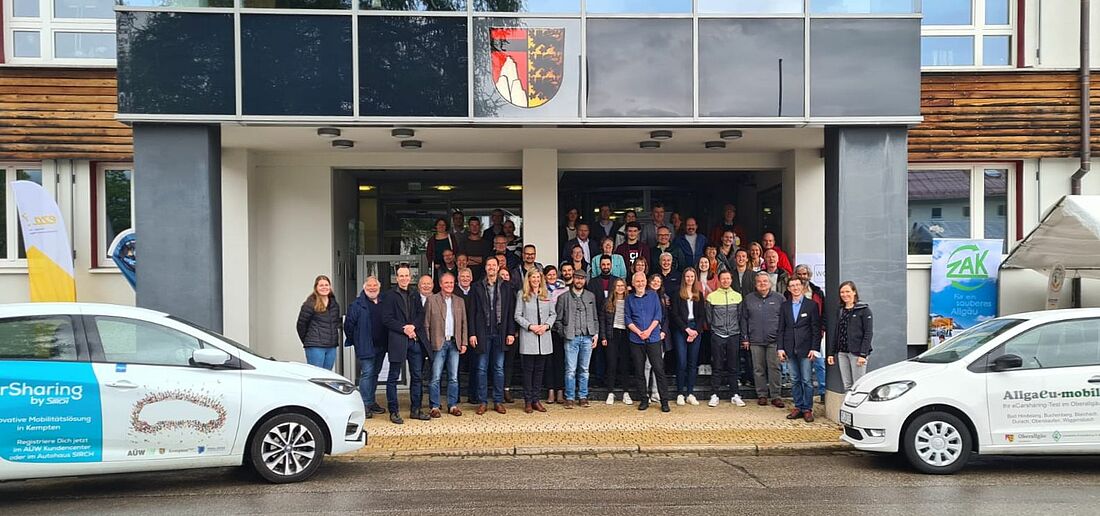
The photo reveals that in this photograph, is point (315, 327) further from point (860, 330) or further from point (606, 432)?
point (860, 330)

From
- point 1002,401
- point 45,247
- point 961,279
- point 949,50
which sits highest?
point 949,50

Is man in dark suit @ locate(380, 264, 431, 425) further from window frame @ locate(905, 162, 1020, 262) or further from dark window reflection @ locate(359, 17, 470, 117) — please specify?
window frame @ locate(905, 162, 1020, 262)

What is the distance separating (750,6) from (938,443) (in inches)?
222

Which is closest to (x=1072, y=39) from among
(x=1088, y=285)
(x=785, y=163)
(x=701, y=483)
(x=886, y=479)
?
(x=1088, y=285)

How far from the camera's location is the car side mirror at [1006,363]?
8531 mm

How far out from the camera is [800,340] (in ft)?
37.4

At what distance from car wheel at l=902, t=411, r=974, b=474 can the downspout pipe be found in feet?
25.6

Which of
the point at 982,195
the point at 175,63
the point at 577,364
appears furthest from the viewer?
the point at 982,195

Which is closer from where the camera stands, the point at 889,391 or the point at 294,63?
the point at 889,391

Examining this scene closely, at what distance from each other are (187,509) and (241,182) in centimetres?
698

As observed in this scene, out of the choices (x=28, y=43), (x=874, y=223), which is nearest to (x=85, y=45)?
(x=28, y=43)

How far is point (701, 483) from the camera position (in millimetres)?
8305

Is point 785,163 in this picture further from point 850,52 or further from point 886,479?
point 886,479

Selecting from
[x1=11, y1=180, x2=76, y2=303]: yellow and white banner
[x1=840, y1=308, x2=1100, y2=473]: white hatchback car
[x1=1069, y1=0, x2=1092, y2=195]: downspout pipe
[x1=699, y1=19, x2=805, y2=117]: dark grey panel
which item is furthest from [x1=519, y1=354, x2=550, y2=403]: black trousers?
[x1=1069, y1=0, x2=1092, y2=195]: downspout pipe
